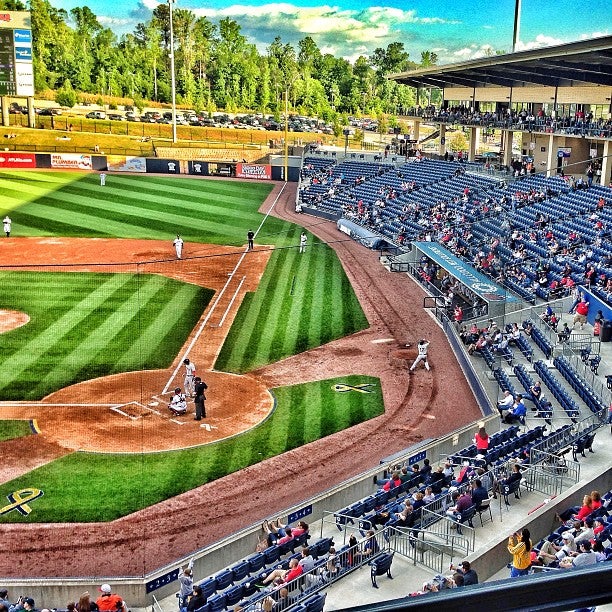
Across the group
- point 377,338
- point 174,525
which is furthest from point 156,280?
point 174,525

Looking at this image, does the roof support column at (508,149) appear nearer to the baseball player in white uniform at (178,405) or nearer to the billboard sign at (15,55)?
the billboard sign at (15,55)

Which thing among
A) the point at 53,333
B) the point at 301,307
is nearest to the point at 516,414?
the point at 301,307

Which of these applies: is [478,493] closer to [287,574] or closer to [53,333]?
[287,574]

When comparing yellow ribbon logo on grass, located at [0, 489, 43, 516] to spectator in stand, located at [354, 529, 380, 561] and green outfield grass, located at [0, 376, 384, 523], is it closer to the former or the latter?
green outfield grass, located at [0, 376, 384, 523]

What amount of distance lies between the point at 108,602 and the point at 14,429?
8207mm

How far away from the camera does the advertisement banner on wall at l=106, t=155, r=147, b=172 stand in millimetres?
61812

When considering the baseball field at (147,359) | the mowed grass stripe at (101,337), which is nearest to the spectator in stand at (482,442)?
the baseball field at (147,359)

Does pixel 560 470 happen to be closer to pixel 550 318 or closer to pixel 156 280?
pixel 550 318

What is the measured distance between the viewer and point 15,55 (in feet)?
187

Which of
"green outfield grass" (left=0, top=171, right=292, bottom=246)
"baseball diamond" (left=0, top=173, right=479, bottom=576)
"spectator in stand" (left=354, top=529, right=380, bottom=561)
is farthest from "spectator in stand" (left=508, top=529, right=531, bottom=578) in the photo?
"green outfield grass" (left=0, top=171, right=292, bottom=246)

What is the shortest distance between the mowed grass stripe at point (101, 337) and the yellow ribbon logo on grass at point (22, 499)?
16.1 ft

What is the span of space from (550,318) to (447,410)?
4730mm

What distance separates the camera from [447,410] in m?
20.3

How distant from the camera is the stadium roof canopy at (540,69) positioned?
32.6 meters
